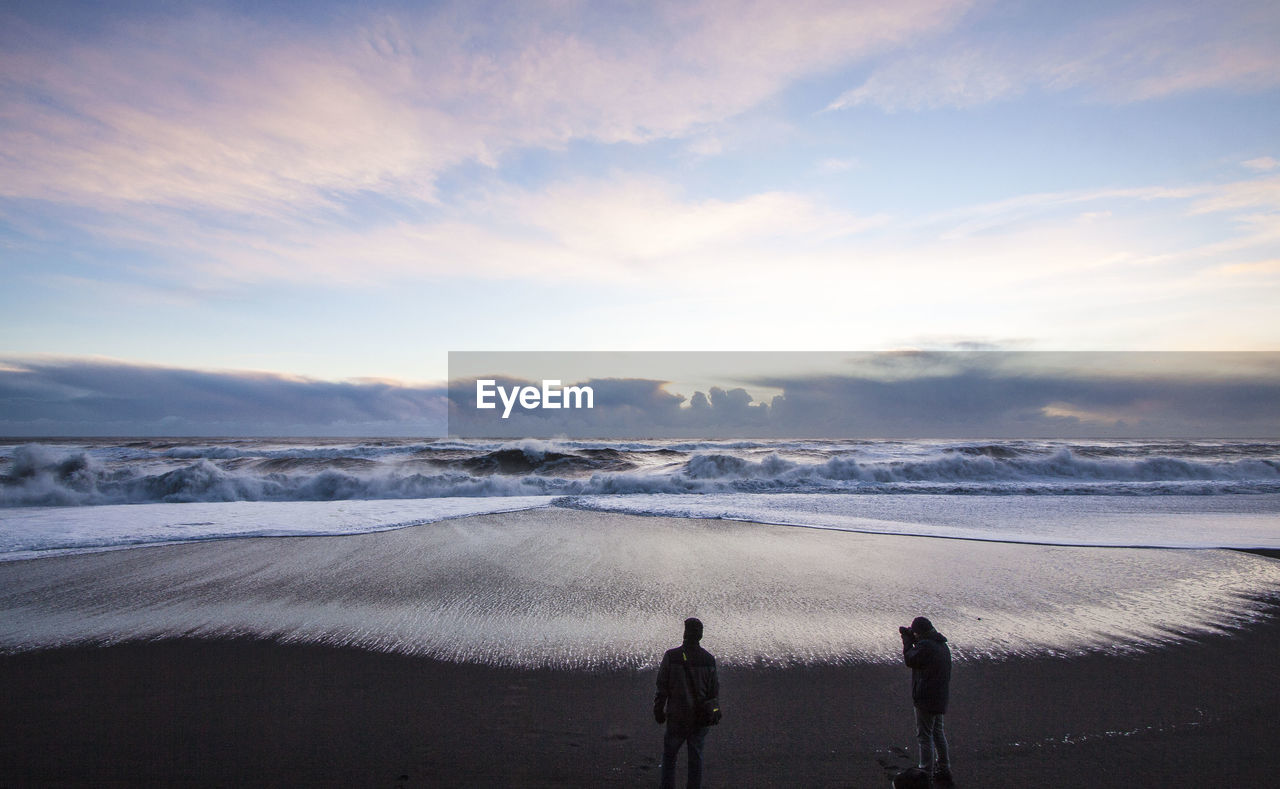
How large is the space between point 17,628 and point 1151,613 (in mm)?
14079

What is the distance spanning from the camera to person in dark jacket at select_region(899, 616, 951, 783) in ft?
13.4

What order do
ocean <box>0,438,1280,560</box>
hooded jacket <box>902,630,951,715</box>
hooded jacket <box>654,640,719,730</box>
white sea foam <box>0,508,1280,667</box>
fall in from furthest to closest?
1. ocean <box>0,438,1280,560</box>
2. white sea foam <box>0,508,1280,667</box>
3. hooded jacket <box>902,630,951,715</box>
4. hooded jacket <box>654,640,719,730</box>

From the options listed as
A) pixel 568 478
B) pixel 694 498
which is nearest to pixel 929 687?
pixel 694 498

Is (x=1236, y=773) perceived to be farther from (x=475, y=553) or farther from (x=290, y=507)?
(x=290, y=507)

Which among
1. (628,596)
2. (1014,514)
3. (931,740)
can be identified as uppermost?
(931,740)

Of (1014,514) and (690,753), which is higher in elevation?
(690,753)

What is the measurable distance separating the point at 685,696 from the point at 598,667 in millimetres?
2669

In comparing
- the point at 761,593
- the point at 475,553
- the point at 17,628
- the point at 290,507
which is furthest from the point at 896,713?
the point at 290,507

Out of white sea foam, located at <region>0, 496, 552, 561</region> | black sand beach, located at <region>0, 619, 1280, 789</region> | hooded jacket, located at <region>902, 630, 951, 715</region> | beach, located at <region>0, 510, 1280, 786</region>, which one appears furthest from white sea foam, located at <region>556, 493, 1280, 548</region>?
hooded jacket, located at <region>902, 630, 951, 715</region>

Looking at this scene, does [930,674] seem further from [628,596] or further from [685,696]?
[628,596]

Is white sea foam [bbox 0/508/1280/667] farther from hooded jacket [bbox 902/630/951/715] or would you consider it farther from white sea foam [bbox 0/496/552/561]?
hooded jacket [bbox 902/630/951/715]

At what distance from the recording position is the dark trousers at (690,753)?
3893 mm

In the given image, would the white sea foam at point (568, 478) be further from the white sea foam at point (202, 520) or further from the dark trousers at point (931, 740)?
the dark trousers at point (931, 740)

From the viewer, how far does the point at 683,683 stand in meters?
3.88
